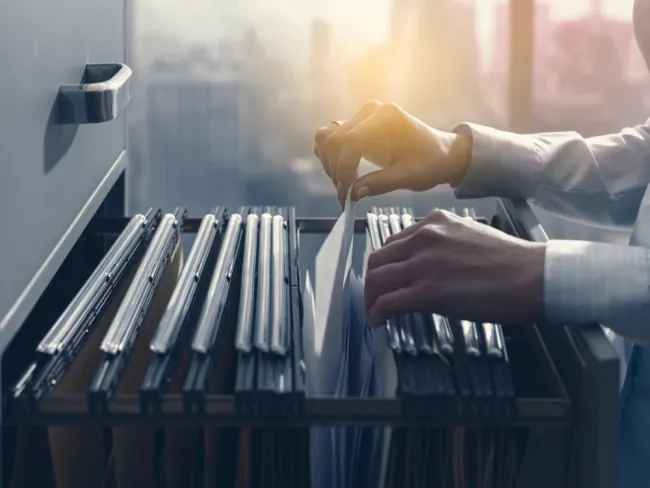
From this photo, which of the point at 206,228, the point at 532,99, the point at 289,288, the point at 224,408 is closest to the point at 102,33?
the point at 206,228

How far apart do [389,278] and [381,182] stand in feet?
0.68

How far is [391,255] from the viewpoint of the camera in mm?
580

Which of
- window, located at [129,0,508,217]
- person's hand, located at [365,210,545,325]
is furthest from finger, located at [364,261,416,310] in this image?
window, located at [129,0,508,217]

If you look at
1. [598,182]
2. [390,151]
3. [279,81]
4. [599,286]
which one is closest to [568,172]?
[598,182]

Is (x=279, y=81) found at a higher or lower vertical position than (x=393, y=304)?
higher

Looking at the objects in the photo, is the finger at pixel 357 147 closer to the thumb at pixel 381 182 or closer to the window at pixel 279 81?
the thumb at pixel 381 182

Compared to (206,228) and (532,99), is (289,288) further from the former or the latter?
(532,99)

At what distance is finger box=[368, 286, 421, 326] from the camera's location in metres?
0.54

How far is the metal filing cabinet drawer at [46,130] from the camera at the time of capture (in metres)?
0.48

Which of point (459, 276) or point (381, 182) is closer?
point (459, 276)

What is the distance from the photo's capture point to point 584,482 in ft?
1.57

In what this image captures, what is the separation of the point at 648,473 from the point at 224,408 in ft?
1.27

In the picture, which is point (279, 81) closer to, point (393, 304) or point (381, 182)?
point (381, 182)

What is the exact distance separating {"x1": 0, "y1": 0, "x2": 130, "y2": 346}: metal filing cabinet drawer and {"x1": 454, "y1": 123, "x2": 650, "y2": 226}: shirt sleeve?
0.34 metres
